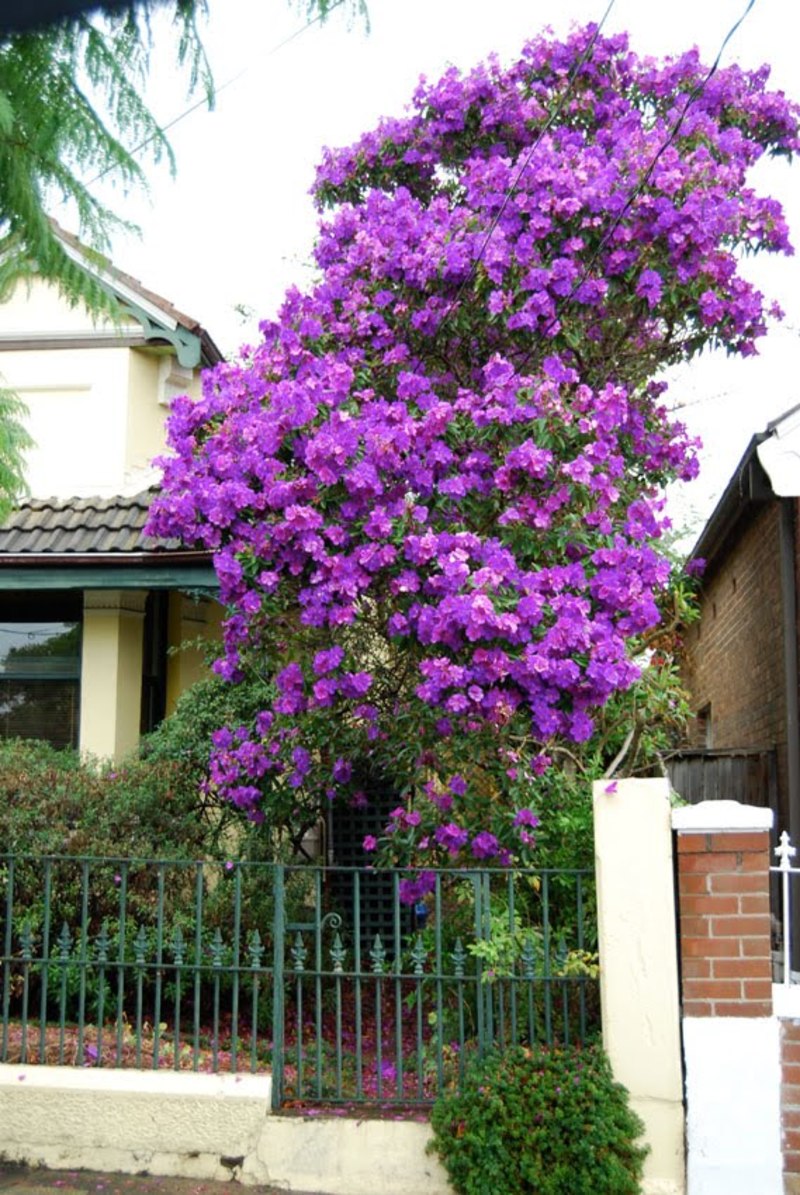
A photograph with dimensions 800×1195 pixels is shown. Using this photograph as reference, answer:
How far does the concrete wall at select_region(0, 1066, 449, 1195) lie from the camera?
5082mm

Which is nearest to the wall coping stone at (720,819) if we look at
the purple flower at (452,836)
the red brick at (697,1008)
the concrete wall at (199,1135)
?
the red brick at (697,1008)

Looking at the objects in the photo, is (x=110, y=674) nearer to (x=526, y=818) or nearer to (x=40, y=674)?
(x=40, y=674)

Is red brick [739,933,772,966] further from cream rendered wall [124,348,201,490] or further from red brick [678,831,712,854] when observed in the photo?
cream rendered wall [124,348,201,490]

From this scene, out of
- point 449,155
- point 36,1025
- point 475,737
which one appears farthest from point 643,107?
point 36,1025

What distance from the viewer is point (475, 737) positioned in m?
6.38

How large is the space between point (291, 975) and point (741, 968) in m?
1.98

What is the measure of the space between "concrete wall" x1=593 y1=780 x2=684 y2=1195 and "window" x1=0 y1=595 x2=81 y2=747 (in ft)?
18.9

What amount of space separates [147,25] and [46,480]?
25.0ft

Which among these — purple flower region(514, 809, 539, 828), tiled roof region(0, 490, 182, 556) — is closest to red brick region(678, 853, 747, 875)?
purple flower region(514, 809, 539, 828)

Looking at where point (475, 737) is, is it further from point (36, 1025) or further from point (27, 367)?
point (27, 367)

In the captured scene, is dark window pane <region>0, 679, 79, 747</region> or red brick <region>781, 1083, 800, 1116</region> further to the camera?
dark window pane <region>0, 679, 79, 747</region>

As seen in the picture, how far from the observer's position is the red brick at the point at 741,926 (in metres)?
4.93

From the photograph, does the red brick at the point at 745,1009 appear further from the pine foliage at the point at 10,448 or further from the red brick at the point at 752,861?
the pine foliage at the point at 10,448

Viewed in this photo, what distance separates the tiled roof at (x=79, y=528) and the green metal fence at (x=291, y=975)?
289 centimetres
